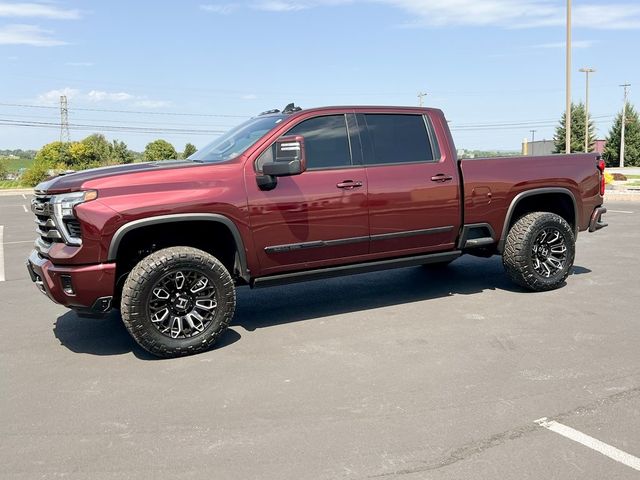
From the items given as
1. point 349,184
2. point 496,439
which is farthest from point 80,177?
point 496,439

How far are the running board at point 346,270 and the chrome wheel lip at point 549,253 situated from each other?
1000mm

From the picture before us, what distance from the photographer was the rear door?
5617mm

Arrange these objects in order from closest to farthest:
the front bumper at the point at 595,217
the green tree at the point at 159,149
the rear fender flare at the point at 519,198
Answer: the rear fender flare at the point at 519,198 < the front bumper at the point at 595,217 < the green tree at the point at 159,149

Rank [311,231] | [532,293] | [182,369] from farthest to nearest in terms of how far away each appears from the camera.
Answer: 1. [532,293]
2. [311,231]
3. [182,369]

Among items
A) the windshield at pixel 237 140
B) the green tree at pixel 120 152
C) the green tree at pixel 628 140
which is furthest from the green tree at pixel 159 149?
the windshield at pixel 237 140

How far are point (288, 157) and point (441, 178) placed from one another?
177 centimetres

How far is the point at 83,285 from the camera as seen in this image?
180 inches

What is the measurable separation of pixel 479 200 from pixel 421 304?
1.25 m

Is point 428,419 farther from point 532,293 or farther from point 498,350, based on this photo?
point 532,293

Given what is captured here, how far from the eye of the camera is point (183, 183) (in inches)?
190

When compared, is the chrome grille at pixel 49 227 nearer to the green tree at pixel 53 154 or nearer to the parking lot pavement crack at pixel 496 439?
the parking lot pavement crack at pixel 496 439

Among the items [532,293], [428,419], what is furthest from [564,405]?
[532,293]

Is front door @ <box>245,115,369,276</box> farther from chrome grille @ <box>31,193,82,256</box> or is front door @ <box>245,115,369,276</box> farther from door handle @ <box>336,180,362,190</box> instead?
chrome grille @ <box>31,193,82,256</box>

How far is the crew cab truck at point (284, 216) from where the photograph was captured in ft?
15.2
